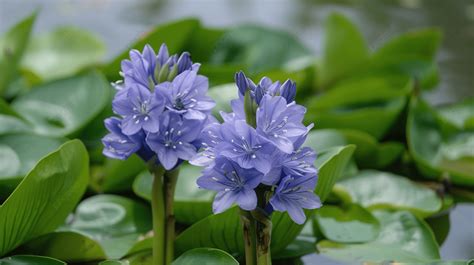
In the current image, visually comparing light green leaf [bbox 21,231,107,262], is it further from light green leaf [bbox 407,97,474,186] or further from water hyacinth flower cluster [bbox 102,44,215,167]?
light green leaf [bbox 407,97,474,186]

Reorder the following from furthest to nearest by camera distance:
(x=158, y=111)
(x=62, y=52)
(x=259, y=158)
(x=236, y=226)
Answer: (x=62, y=52), (x=236, y=226), (x=158, y=111), (x=259, y=158)

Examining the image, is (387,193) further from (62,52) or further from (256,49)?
(62,52)

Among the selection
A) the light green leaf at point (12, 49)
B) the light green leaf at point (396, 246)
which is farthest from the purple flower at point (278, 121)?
the light green leaf at point (12, 49)

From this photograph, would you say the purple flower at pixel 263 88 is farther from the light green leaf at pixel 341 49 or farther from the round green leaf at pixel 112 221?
the light green leaf at pixel 341 49

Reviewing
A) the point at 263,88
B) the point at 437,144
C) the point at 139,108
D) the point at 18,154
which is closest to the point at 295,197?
the point at 263,88

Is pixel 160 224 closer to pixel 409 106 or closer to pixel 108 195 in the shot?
A: pixel 108 195
